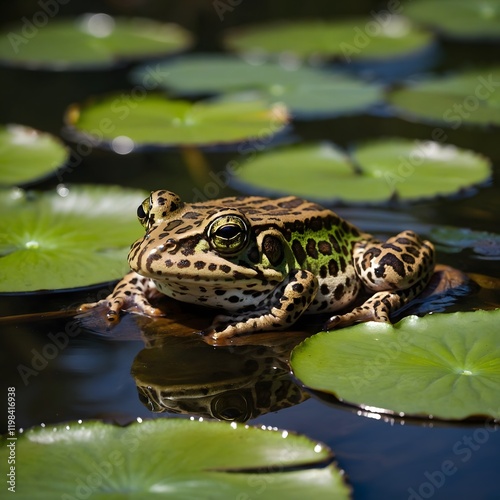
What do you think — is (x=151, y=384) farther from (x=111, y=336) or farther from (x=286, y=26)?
(x=286, y=26)

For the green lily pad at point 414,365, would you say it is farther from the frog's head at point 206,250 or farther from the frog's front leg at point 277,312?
the frog's head at point 206,250

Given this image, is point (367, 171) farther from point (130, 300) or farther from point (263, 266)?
point (130, 300)

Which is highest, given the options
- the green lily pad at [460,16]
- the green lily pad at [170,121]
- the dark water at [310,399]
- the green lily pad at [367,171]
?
the green lily pad at [460,16]

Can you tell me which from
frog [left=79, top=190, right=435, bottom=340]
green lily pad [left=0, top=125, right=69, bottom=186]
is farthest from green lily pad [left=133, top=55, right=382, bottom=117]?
frog [left=79, top=190, right=435, bottom=340]

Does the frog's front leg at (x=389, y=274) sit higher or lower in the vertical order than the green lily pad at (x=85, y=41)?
lower

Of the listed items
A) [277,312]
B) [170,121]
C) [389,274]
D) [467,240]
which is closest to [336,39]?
[170,121]

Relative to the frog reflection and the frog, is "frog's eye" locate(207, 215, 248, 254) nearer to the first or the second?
the frog

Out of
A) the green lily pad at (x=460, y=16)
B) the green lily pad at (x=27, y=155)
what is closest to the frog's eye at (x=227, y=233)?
the green lily pad at (x=27, y=155)
